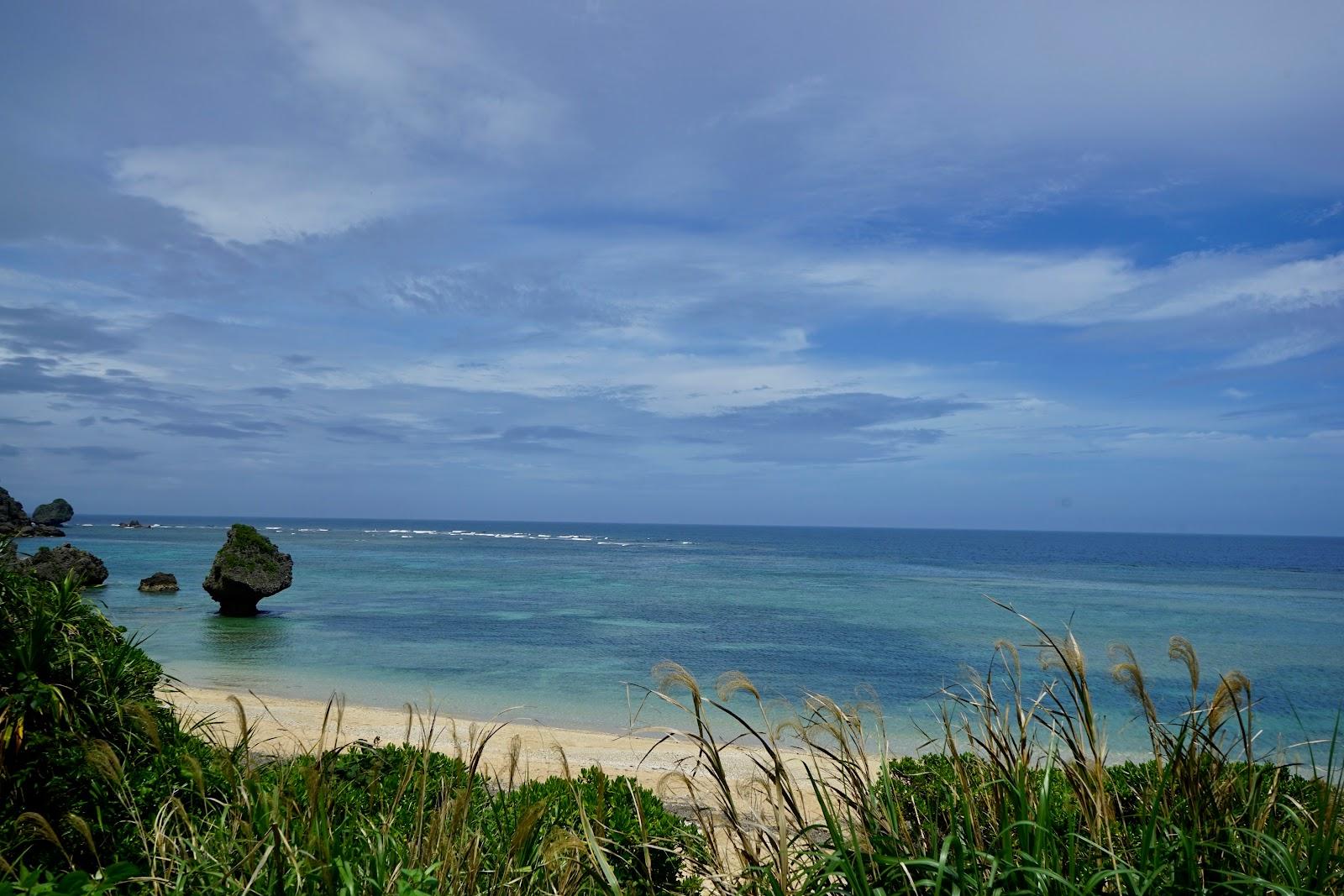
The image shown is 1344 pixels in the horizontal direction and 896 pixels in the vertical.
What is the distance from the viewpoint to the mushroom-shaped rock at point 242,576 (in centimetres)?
3066

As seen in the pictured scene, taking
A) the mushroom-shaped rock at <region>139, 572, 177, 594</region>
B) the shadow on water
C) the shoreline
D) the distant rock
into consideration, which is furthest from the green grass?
the distant rock

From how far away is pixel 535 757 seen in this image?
42.6 ft

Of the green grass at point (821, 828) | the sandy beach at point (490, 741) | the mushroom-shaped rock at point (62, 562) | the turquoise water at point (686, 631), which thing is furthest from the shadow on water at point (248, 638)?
the green grass at point (821, 828)

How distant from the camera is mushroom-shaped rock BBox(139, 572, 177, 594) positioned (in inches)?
1468

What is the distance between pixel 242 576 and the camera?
30531 millimetres

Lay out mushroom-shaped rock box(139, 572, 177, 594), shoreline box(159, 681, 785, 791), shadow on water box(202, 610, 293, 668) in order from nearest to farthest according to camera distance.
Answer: shoreline box(159, 681, 785, 791)
shadow on water box(202, 610, 293, 668)
mushroom-shaped rock box(139, 572, 177, 594)

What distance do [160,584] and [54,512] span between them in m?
71.2

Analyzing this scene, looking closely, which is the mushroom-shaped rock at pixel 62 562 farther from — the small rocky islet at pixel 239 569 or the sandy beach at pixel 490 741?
the sandy beach at pixel 490 741

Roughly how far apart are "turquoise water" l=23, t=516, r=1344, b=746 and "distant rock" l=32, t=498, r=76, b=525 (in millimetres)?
30667

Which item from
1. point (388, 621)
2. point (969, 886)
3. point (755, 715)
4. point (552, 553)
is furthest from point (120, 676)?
point (552, 553)

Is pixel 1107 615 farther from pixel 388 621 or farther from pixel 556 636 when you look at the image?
pixel 388 621

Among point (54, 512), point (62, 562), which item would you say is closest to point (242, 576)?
point (62, 562)

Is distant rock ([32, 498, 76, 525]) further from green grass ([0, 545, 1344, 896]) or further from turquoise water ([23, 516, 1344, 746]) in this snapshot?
green grass ([0, 545, 1344, 896])

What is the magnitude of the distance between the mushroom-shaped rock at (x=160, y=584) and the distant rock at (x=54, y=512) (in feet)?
215
